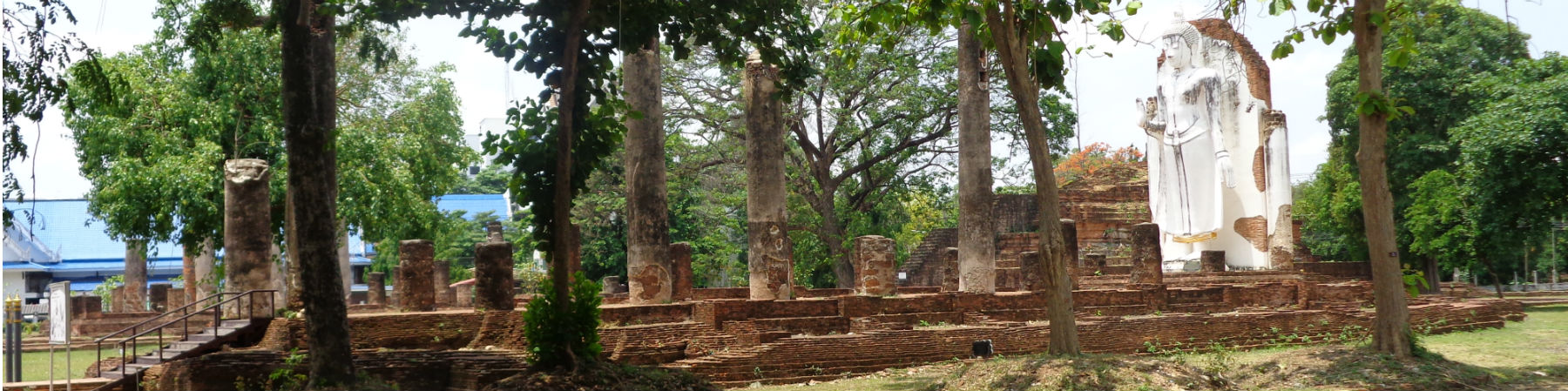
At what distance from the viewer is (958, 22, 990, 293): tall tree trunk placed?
17.7m

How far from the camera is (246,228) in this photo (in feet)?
45.3

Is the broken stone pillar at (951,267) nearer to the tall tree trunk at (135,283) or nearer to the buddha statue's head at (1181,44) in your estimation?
the buddha statue's head at (1181,44)

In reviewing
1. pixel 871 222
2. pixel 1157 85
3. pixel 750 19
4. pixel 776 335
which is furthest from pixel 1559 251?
pixel 750 19

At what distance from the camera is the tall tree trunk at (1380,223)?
35.5 feet

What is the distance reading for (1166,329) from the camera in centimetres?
1488

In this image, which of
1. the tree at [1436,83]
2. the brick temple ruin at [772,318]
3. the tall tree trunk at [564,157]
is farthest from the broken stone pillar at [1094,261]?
the tall tree trunk at [564,157]

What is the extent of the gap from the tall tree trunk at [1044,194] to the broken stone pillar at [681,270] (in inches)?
317

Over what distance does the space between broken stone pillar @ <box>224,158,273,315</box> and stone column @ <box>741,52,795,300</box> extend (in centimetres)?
580

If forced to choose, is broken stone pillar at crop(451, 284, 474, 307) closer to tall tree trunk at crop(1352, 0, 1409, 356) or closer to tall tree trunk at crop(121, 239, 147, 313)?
tall tree trunk at crop(121, 239, 147, 313)

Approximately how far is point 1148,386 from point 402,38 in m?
21.6

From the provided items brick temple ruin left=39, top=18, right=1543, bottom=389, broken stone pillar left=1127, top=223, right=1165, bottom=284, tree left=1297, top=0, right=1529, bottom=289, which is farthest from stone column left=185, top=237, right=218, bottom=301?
tree left=1297, top=0, right=1529, bottom=289

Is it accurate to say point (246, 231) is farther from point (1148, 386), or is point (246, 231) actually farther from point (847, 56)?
point (1148, 386)

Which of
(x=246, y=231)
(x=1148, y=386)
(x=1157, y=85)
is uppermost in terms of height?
(x=1157, y=85)

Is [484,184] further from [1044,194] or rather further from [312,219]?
[1044,194]
